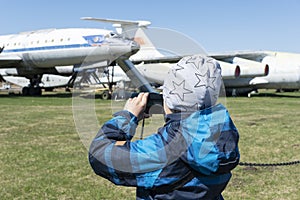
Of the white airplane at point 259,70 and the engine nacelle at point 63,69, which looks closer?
the white airplane at point 259,70

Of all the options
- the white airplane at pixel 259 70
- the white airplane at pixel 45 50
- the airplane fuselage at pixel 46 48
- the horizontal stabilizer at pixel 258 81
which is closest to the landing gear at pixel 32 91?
the white airplane at pixel 45 50

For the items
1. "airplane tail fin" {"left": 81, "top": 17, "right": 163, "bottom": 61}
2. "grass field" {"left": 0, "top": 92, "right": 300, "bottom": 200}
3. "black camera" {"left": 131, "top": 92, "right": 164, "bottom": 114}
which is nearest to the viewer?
"black camera" {"left": 131, "top": 92, "right": 164, "bottom": 114}

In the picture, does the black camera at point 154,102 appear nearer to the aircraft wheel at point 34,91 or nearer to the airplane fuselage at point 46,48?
the airplane fuselage at point 46,48

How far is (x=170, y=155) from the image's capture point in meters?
1.22

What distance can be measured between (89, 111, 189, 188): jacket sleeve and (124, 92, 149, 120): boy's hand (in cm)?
2

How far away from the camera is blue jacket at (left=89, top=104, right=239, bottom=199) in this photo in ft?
3.99

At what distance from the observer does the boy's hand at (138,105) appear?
131 cm

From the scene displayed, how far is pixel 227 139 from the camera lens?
1320 mm

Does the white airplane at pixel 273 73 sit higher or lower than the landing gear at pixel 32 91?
A: higher

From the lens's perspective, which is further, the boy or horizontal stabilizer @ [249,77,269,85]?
horizontal stabilizer @ [249,77,269,85]

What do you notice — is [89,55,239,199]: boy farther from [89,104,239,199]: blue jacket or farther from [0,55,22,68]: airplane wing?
[0,55,22,68]: airplane wing

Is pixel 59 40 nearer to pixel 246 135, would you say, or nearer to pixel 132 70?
pixel 246 135

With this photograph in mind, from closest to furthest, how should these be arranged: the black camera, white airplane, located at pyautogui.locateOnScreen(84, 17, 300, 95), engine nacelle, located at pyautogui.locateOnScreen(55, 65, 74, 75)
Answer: the black camera
white airplane, located at pyautogui.locateOnScreen(84, 17, 300, 95)
engine nacelle, located at pyautogui.locateOnScreen(55, 65, 74, 75)

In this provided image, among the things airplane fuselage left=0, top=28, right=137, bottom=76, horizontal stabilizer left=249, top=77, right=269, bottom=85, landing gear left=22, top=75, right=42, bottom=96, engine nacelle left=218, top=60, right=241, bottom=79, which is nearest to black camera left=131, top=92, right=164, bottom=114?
airplane fuselage left=0, top=28, right=137, bottom=76
